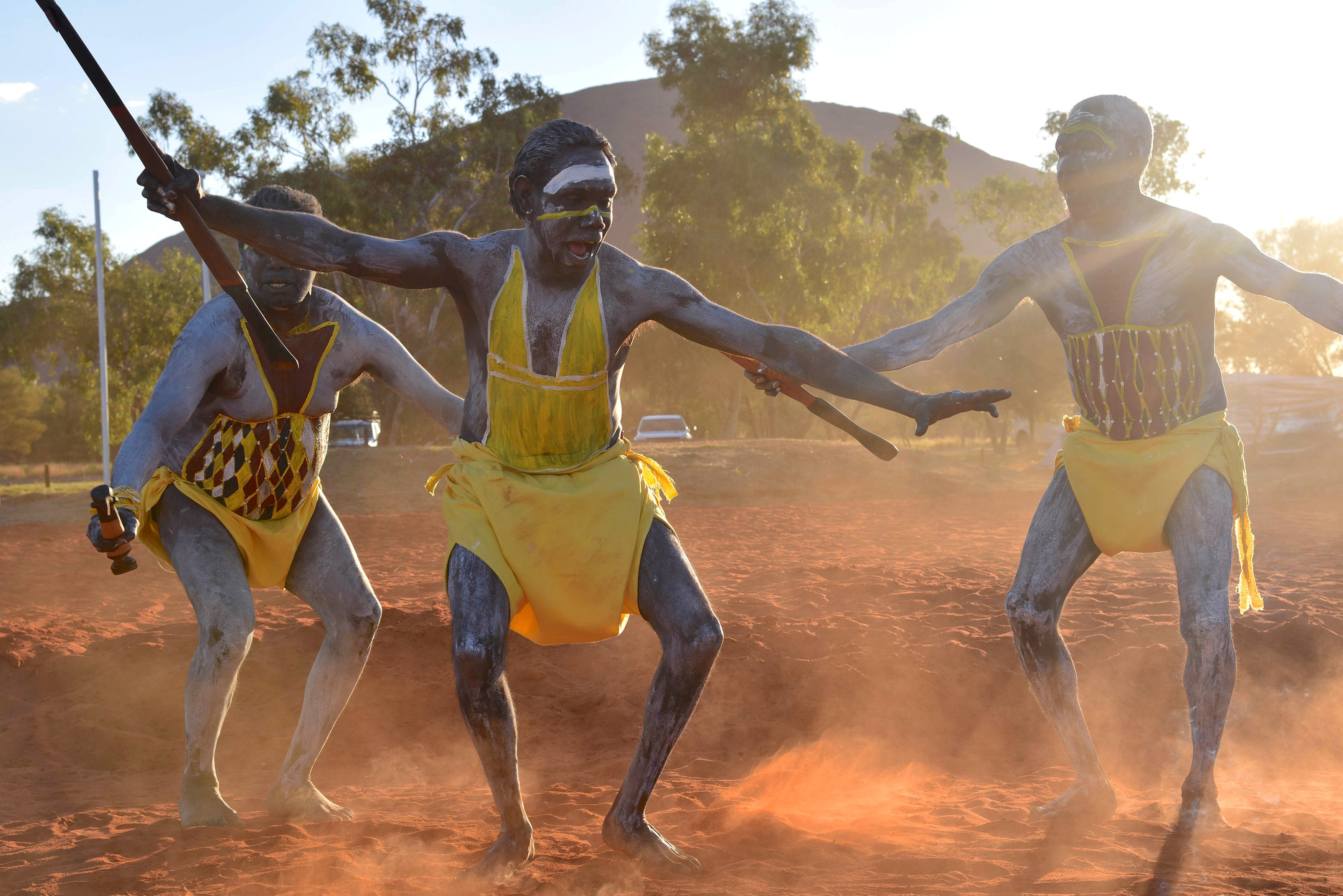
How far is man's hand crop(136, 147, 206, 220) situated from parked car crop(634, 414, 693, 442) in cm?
2632

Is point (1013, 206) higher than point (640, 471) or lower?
higher

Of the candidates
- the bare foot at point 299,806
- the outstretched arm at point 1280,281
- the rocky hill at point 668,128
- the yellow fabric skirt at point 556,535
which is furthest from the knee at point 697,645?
the rocky hill at point 668,128

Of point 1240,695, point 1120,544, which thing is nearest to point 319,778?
point 1120,544

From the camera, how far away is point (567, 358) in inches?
137

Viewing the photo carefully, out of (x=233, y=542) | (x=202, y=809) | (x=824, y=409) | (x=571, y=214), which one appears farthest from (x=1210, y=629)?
(x=202, y=809)

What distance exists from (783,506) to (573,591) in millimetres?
12914

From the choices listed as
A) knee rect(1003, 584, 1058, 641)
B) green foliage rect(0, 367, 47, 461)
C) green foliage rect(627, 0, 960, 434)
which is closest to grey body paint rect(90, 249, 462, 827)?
knee rect(1003, 584, 1058, 641)

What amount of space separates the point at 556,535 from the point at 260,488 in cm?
150

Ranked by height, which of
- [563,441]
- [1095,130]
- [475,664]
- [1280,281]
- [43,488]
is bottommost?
[43,488]

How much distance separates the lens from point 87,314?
3606cm

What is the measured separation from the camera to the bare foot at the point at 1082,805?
4117 mm

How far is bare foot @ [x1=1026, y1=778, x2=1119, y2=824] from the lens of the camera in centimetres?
412

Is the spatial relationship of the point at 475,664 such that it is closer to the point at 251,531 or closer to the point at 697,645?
the point at 697,645

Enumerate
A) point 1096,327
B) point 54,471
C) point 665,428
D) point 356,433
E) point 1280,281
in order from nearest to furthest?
point 1280,281 < point 1096,327 < point 665,428 < point 356,433 < point 54,471
